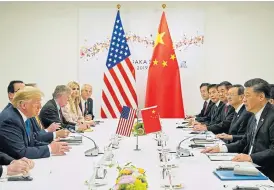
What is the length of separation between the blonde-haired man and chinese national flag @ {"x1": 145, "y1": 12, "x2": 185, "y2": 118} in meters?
4.84

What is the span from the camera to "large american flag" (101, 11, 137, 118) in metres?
8.66

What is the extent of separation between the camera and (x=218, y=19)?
884 cm

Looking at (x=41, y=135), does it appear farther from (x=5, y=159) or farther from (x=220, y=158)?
(x=220, y=158)

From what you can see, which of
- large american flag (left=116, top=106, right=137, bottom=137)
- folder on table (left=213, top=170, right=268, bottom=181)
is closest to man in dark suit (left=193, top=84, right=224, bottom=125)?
large american flag (left=116, top=106, right=137, bottom=137)

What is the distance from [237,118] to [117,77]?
368 centimetres

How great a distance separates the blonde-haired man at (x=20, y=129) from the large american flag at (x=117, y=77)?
15.5ft

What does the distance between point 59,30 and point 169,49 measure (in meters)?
2.42

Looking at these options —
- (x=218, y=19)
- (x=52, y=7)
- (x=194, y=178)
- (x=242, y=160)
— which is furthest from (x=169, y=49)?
(x=194, y=178)

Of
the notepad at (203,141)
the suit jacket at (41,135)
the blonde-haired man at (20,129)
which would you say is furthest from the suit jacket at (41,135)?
the notepad at (203,141)

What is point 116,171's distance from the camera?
126 inches

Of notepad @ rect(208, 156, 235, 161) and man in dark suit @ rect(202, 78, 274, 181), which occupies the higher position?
man in dark suit @ rect(202, 78, 274, 181)

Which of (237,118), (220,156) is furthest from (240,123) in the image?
(220,156)

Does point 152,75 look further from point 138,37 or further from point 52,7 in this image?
point 52,7

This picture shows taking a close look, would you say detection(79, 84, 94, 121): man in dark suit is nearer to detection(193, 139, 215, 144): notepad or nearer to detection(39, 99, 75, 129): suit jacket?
detection(39, 99, 75, 129): suit jacket
